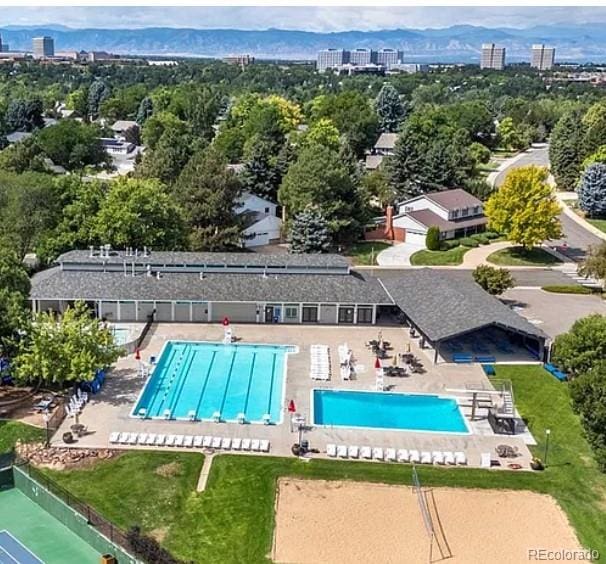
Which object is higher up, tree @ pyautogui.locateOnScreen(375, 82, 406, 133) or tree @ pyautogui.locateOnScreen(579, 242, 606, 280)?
tree @ pyautogui.locateOnScreen(375, 82, 406, 133)

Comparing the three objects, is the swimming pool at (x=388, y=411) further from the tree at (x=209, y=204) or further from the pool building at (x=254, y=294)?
the tree at (x=209, y=204)

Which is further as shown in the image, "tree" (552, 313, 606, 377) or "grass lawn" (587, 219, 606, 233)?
"grass lawn" (587, 219, 606, 233)

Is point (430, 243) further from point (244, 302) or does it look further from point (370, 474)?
point (370, 474)

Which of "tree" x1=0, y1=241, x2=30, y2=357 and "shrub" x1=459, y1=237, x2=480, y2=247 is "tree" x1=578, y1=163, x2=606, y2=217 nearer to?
"shrub" x1=459, y1=237, x2=480, y2=247

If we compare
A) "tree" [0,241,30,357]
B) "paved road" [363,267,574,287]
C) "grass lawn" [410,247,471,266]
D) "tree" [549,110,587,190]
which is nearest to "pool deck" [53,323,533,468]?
"tree" [0,241,30,357]

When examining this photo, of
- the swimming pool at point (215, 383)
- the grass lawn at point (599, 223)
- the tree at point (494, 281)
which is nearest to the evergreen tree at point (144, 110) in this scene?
the grass lawn at point (599, 223)

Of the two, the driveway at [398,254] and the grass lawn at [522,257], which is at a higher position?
the grass lawn at [522,257]

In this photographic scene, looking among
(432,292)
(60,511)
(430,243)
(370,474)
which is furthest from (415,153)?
(60,511)

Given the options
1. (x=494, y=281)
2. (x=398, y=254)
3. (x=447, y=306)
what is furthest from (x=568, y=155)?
(x=447, y=306)
